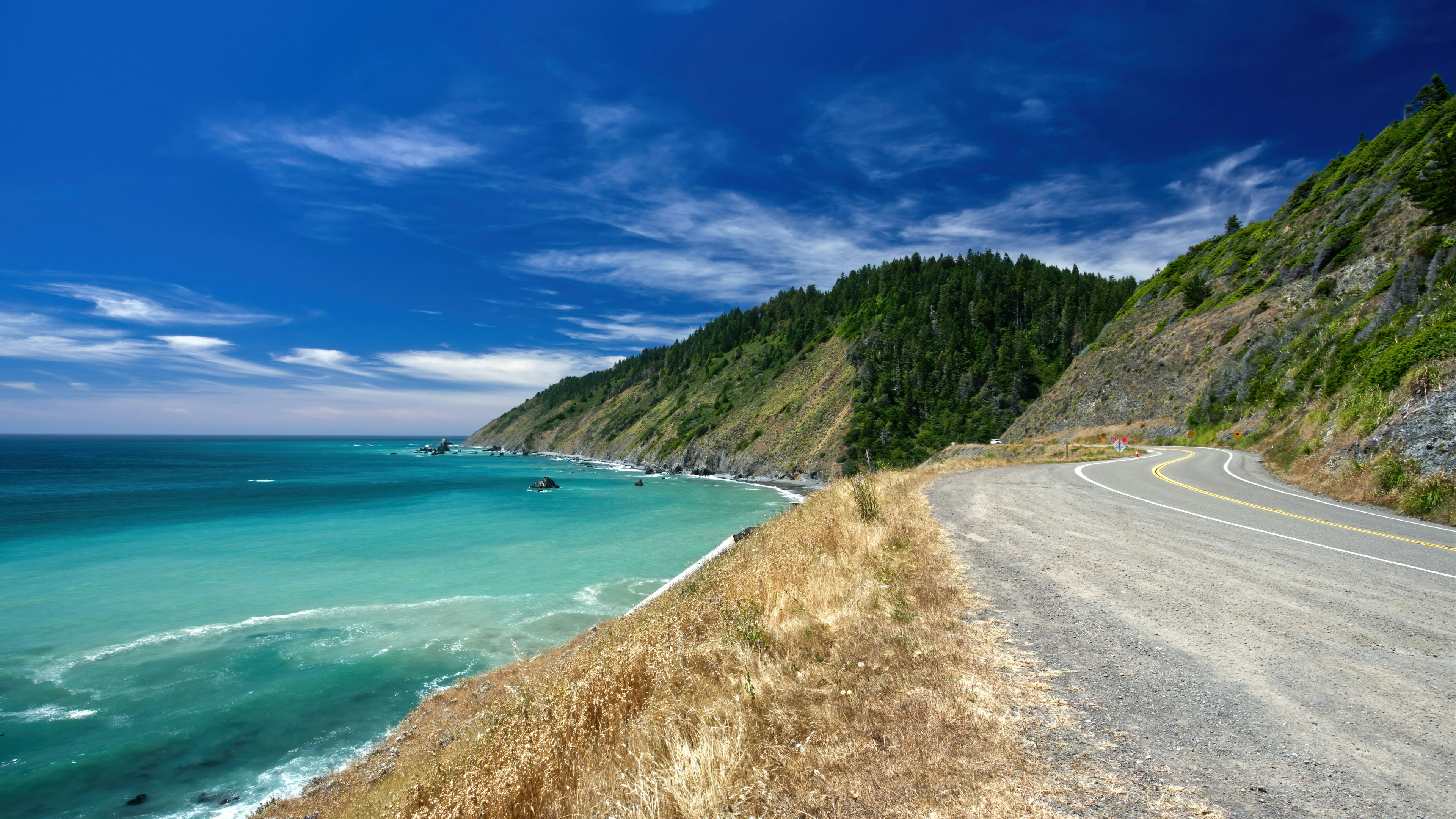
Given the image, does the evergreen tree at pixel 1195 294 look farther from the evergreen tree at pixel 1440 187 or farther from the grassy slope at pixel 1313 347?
the evergreen tree at pixel 1440 187

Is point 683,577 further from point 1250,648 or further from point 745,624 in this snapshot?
point 1250,648

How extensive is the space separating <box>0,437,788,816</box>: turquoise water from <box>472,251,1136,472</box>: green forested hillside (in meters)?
36.0

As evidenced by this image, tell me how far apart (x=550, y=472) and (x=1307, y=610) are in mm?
122843

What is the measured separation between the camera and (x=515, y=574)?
28797 mm

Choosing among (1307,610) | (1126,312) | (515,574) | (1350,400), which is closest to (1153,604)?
(1307,610)

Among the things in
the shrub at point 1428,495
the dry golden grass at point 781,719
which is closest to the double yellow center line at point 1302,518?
the shrub at point 1428,495

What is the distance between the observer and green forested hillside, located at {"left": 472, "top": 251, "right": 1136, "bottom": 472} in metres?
85.2

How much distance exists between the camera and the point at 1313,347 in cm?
3528

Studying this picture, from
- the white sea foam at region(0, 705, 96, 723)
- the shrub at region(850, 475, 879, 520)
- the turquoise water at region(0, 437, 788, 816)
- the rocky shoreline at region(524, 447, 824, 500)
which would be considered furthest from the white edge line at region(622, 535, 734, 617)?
the rocky shoreline at region(524, 447, 824, 500)

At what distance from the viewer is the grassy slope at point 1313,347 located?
15492 millimetres

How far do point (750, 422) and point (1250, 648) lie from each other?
102 metres

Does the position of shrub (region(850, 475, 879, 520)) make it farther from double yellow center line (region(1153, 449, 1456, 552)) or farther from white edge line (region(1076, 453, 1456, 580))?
double yellow center line (region(1153, 449, 1456, 552))

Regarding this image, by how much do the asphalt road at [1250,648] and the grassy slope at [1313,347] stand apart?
5860 millimetres

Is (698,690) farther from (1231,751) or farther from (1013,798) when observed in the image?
(1231,751)
